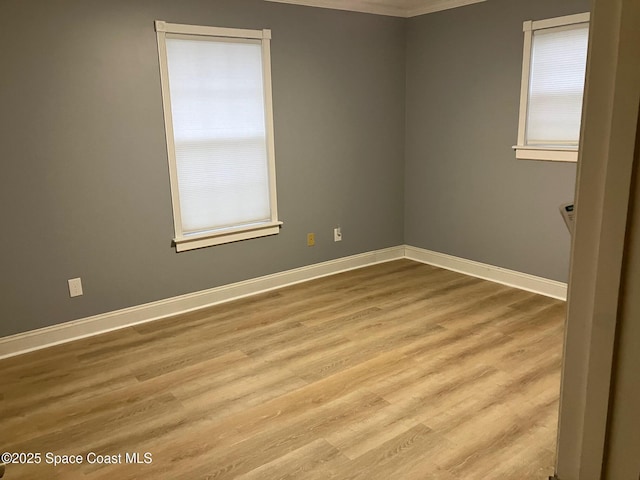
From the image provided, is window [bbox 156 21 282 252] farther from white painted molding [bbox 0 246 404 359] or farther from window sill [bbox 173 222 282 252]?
white painted molding [bbox 0 246 404 359]

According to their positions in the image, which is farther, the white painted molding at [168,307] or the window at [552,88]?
the window at [552,88]

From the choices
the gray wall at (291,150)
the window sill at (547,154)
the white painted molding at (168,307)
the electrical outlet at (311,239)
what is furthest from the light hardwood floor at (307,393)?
the window sill at (547,154)

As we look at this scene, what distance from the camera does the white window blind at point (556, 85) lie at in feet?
12.0

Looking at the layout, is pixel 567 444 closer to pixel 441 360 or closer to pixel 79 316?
pixel 441 360

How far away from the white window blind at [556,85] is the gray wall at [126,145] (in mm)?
1440

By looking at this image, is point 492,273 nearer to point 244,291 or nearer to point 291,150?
point 291,150

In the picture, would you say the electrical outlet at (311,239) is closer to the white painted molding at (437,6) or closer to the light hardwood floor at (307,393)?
the light hardwood floor at (307,393)

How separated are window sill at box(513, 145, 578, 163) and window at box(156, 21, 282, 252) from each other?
2039mm

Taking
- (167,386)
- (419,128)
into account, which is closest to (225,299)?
(167,386)

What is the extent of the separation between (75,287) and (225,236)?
1.16 m

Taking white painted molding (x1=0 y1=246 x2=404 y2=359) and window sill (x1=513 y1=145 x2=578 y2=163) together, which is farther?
window sill (x1=513 y1=145 x2=578 y2=163)

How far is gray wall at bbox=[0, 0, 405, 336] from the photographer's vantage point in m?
3.18

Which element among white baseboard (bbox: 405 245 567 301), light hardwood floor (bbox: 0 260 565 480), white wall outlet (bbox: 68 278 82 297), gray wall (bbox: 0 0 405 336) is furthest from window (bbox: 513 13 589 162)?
white wall outlet (bbox: 68 278 82 297)

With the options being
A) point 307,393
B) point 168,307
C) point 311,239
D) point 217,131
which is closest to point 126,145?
point 217,131
